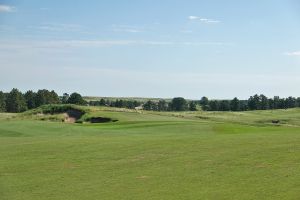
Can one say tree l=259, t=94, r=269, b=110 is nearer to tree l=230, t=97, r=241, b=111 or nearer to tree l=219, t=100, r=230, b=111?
tree l=230, t=97, r=241, b=111

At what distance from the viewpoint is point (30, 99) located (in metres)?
164

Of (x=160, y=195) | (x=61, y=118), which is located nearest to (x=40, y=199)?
(x=160, y=195)

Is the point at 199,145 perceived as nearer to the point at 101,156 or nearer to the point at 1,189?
Answer: the point at 101,156

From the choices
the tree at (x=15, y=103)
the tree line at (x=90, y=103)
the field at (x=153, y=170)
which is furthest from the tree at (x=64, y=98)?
the field at (x=153, y=170)

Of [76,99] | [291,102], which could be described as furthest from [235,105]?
[76,99]

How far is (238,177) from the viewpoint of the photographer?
66.4 feet

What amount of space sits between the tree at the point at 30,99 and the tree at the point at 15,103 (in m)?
3.80

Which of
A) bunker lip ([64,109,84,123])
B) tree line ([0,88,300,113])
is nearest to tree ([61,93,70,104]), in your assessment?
tree line ([0,88,300,113])

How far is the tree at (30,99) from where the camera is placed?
161 meters

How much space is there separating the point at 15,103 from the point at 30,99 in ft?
34.2

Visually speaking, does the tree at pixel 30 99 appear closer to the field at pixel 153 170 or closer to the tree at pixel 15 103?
Answer: the tree at pixel 15 103

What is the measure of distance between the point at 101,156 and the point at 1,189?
32.5 ft

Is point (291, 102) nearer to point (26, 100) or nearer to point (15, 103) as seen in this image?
point (26, 100)

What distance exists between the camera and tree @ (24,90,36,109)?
528ft
